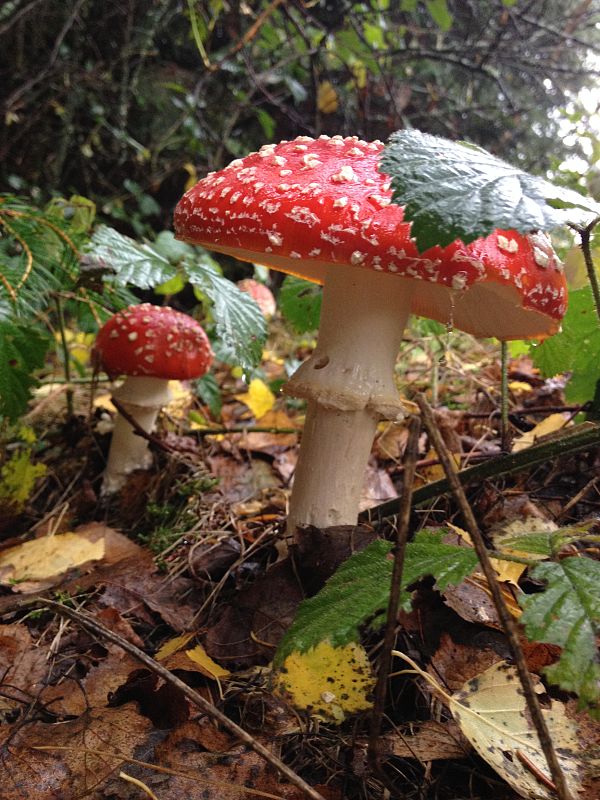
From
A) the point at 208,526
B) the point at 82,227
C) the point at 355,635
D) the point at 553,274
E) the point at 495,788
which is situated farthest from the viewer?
the point at 82,227

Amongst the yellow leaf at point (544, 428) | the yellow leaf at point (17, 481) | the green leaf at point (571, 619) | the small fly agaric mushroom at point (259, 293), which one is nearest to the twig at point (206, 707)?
the green leaf at point (571, 619)

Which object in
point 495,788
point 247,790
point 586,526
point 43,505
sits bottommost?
point 43,505

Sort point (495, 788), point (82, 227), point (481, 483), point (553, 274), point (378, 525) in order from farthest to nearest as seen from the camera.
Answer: point (82, 227)
point (481, 483)
point (378, 525)
point (553, 274)
point (495, 788)

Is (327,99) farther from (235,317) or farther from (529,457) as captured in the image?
(529,457)

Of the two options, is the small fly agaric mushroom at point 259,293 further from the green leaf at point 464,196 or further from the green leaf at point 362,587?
the green leaf at point 362,587

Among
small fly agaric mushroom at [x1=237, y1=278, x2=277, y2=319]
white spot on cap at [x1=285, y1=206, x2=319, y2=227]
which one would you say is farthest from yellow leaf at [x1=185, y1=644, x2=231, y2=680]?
small fly agaric mushroom at [x1=237, y1=278, x2=277, y2=319]

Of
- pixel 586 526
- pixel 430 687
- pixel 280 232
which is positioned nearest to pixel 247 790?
pixel 430 687

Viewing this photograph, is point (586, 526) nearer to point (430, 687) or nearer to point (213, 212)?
point (430, 687)
